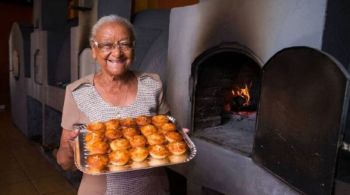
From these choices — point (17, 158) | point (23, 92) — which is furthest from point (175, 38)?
point (23, 92)

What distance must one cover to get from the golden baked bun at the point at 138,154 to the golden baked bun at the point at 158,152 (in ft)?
0.12

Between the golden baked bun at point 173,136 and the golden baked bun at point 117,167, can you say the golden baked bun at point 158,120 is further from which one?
the golden baked bun at point 117,167

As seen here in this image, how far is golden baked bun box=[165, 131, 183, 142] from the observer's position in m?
1.96

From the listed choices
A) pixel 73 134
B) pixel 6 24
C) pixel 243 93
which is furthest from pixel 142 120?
pixel 6 24

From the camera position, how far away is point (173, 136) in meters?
1.98

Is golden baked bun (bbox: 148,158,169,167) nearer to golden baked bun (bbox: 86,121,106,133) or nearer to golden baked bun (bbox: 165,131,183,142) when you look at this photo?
golden baked bun (bbox: 165,131,183,142)

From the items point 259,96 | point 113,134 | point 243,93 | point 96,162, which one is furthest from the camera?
point 243,93

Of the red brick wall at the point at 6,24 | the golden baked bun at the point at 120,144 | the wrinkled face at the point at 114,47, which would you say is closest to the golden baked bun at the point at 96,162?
the golden baked bun at the point at 120,144

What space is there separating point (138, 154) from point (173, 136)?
0.86 ft

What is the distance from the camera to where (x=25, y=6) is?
1215cm

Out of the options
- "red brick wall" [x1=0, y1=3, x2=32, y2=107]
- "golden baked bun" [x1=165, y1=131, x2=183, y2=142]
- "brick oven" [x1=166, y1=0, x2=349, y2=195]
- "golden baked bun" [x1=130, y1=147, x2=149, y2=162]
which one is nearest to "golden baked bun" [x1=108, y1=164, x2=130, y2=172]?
"golden baked bun" [x1=130, y1=147, x2=149, y2=162]

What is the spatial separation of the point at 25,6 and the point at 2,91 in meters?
3.53

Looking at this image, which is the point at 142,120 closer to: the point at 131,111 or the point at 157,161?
the point at 131,111

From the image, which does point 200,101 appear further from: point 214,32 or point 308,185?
point 308,185
